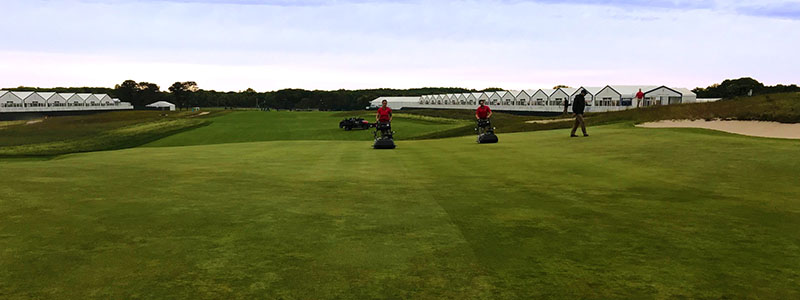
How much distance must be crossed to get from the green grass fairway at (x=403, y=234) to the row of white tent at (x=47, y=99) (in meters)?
152

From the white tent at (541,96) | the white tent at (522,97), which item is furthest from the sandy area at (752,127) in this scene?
the white tent at (522,97)

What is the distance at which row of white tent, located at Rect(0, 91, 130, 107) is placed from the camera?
133000mm

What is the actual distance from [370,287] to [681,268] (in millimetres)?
3374

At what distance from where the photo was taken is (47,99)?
144750 millimetres

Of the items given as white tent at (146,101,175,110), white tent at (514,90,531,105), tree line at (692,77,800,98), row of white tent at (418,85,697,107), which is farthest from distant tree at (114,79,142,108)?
tree line at (692,77,800,98)

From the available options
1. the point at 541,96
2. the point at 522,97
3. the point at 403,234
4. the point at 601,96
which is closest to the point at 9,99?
the point at 522,97

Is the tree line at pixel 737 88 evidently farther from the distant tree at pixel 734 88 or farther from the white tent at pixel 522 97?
the white tent at pixel 522 97

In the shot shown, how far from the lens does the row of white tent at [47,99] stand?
133 meters

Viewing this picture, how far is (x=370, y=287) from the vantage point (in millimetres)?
4938

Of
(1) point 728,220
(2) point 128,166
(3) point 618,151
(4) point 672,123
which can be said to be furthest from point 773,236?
(4) point 672,123

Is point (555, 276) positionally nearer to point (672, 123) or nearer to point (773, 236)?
point (773, 236)

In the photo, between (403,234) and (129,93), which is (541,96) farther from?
(129,93)

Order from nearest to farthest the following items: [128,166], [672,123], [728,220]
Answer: [728,220], [128,166], [672,123]

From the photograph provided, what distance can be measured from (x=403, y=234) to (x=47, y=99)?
17102 cm
